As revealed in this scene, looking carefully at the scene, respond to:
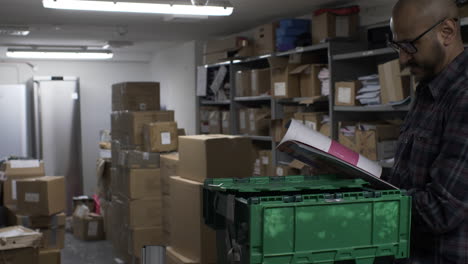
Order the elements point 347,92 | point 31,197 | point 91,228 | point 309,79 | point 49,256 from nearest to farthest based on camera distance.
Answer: point 347,92 < point 309,79 < point 49,256 < point 31,197 < point 91,228

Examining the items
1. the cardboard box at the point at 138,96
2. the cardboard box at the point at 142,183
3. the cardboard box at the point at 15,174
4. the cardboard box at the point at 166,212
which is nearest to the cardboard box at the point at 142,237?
the cardboard box at the point at 142,183

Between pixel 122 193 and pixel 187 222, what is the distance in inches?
87.0

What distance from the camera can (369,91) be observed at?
151 inches

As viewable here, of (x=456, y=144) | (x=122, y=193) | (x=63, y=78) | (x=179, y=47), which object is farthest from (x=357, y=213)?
(x=63, y=78)

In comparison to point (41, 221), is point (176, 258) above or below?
above

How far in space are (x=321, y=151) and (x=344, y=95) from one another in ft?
9.42

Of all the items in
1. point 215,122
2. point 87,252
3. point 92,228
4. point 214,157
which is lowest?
point 87,252

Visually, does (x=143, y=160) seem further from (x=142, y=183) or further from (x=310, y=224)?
(x=310, y=224)

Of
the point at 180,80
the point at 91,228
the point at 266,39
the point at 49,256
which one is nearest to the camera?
the point at 49,256

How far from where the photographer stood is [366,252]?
1213 mm

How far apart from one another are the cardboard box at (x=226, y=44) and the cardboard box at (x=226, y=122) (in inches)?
28.4

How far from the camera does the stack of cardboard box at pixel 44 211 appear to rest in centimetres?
477

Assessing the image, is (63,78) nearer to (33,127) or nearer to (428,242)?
(33,127)

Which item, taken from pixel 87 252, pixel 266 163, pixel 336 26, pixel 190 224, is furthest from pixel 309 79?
pixel 87 252
